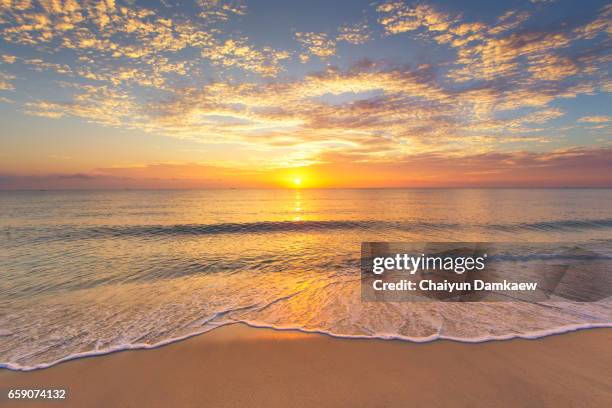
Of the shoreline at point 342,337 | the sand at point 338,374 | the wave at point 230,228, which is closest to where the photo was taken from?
the sand at point 338,374

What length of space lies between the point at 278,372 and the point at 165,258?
12754mm

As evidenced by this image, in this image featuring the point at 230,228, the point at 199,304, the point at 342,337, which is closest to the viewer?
the point at 342,337

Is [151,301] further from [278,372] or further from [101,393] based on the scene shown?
[278,372]

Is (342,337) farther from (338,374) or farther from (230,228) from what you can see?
(230,228)

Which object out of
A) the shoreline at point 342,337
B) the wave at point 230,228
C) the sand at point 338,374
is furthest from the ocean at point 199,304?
the wave at point 230,228

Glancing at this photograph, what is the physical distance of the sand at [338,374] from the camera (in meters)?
4.42

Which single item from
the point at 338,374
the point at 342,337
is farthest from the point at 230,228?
the point at 338,374

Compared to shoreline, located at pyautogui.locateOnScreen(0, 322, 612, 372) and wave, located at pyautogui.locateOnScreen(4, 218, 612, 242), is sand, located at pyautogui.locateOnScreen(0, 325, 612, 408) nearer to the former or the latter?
shoreline, located at pyautogui.locateOnScreen(0, 322, 612, 372)

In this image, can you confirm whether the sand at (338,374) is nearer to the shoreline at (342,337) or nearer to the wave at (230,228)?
the shoreline at (342,337)

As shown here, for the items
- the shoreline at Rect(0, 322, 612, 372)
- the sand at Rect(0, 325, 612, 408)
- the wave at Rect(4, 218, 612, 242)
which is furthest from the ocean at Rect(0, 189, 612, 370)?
the wave at Rect(4, 218, 612, 242)

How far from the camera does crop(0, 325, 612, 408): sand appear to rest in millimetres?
4422

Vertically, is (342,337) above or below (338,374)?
below

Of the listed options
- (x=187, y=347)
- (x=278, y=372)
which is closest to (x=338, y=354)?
(x=278, y=372)

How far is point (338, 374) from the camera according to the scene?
5035 mm
